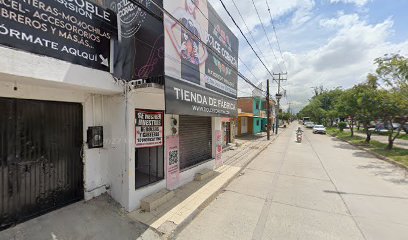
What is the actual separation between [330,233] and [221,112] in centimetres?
432

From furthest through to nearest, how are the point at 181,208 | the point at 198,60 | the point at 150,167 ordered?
the point at 198,60
the point at 150,167
the point at 181,208

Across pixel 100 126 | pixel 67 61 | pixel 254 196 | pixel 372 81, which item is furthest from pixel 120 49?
pixel 372 81

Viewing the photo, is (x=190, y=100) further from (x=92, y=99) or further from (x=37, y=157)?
(x=37, y=157)

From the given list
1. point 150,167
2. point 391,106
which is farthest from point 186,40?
point 391,106

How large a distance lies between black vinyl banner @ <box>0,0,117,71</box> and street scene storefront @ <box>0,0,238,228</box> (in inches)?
0.6

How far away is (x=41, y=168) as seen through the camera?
391 cm

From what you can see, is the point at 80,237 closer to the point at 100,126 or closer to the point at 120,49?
the point at 100,126

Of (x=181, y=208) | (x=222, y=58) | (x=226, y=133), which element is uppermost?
(x=222, y=58)

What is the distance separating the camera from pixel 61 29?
355 centimetres

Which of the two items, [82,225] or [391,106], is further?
[391,106]

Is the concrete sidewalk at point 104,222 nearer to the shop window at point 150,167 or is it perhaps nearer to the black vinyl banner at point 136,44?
A: the shop window at point 150,167

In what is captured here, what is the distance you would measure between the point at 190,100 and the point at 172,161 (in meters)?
1.96

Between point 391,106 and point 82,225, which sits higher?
point 391,106

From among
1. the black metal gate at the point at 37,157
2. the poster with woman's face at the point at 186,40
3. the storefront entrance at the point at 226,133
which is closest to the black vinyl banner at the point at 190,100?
the poster with woman's face at the point at 186,40
